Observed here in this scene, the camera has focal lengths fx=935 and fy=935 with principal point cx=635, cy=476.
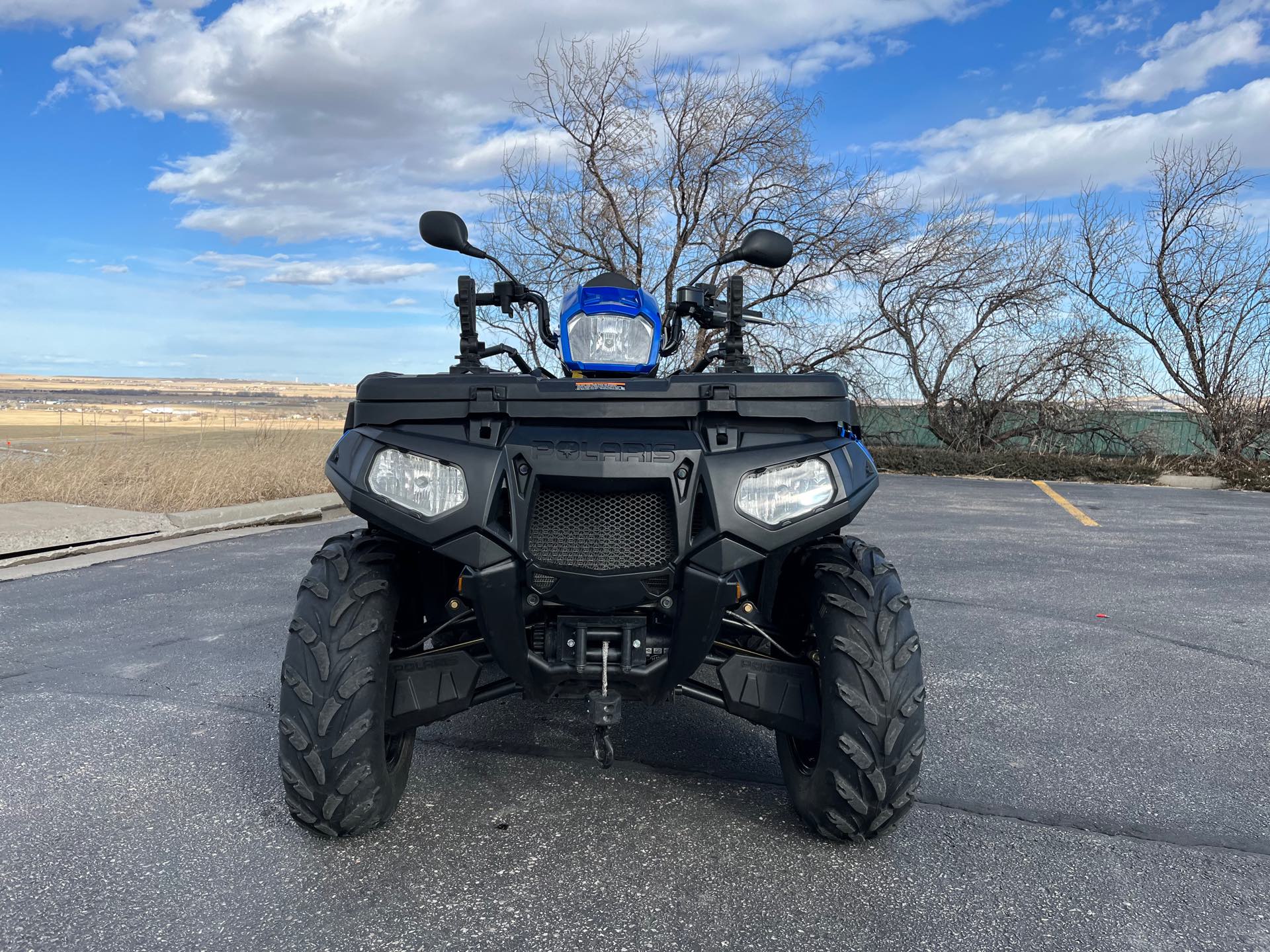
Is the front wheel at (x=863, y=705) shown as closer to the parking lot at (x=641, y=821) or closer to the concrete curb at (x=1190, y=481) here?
the parking lot at (x=641, y=821)

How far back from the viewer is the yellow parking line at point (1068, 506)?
9.81 metres

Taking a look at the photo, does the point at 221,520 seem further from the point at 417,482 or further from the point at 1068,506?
the point at 1068,506

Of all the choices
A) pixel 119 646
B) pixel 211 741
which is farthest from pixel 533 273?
pixel 211 741

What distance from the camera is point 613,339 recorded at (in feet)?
9.09

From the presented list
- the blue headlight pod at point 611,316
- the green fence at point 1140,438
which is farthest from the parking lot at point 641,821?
the green fence at point 1140,438

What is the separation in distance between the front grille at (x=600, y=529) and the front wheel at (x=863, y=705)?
496mm

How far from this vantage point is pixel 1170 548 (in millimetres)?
7949

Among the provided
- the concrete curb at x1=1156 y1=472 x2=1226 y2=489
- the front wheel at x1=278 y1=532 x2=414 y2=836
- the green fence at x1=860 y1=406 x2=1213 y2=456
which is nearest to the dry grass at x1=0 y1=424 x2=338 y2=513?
the front wheel at x1=278 y1=532 x2=414 y2=836

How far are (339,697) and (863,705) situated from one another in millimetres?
1301

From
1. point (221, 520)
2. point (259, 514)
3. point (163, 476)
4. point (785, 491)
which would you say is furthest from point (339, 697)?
point (163, 476)

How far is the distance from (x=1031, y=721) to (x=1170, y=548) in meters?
5.30

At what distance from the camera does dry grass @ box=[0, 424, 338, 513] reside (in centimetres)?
923

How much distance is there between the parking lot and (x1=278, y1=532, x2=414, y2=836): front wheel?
0.58 ft

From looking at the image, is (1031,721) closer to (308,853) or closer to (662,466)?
(662,466)
